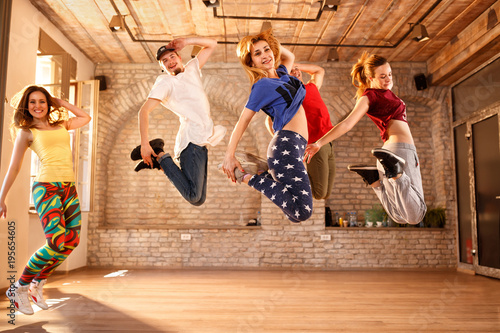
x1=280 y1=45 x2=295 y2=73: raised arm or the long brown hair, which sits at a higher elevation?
x1=280 y1=45 x2=295 y2=73: raised arm

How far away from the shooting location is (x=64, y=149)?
11.3 feet

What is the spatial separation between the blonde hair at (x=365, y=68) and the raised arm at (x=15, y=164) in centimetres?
240

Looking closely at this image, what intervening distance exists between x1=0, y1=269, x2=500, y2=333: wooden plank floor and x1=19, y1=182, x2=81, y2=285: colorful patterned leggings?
0.54 meters

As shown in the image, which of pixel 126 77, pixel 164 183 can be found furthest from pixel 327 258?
pixel 126 77

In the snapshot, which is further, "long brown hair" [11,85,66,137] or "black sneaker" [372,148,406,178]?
"long brown hair" [11,85,66,137]

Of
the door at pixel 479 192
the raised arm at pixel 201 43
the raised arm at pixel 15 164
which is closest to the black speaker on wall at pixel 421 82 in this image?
the door at pixel 479 192

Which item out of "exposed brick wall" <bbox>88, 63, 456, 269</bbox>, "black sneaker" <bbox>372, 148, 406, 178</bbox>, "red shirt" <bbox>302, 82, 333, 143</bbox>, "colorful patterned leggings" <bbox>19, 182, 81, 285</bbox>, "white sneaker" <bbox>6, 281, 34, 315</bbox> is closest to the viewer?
"black sneaker" <bbox>372, 148, 406, 178</bbox>

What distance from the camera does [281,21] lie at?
20.7 ft

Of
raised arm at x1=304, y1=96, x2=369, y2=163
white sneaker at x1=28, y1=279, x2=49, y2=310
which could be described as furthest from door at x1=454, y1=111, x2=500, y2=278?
white sneaker at x1=28, y1=279, x2=49, y2=310

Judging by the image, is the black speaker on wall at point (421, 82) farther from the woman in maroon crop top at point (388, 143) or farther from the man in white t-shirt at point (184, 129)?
the man in white t-shirt at point (184, 129)

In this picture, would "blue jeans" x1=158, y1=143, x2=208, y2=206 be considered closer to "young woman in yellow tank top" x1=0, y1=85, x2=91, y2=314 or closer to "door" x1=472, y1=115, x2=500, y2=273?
"young woman in yellow tank top" x1=0, y1=85, x2=91, y2=314

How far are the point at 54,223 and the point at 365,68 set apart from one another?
8.05 feet

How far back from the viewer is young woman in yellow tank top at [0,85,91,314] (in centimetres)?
322

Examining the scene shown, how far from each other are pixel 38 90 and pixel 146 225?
530 centimetres
